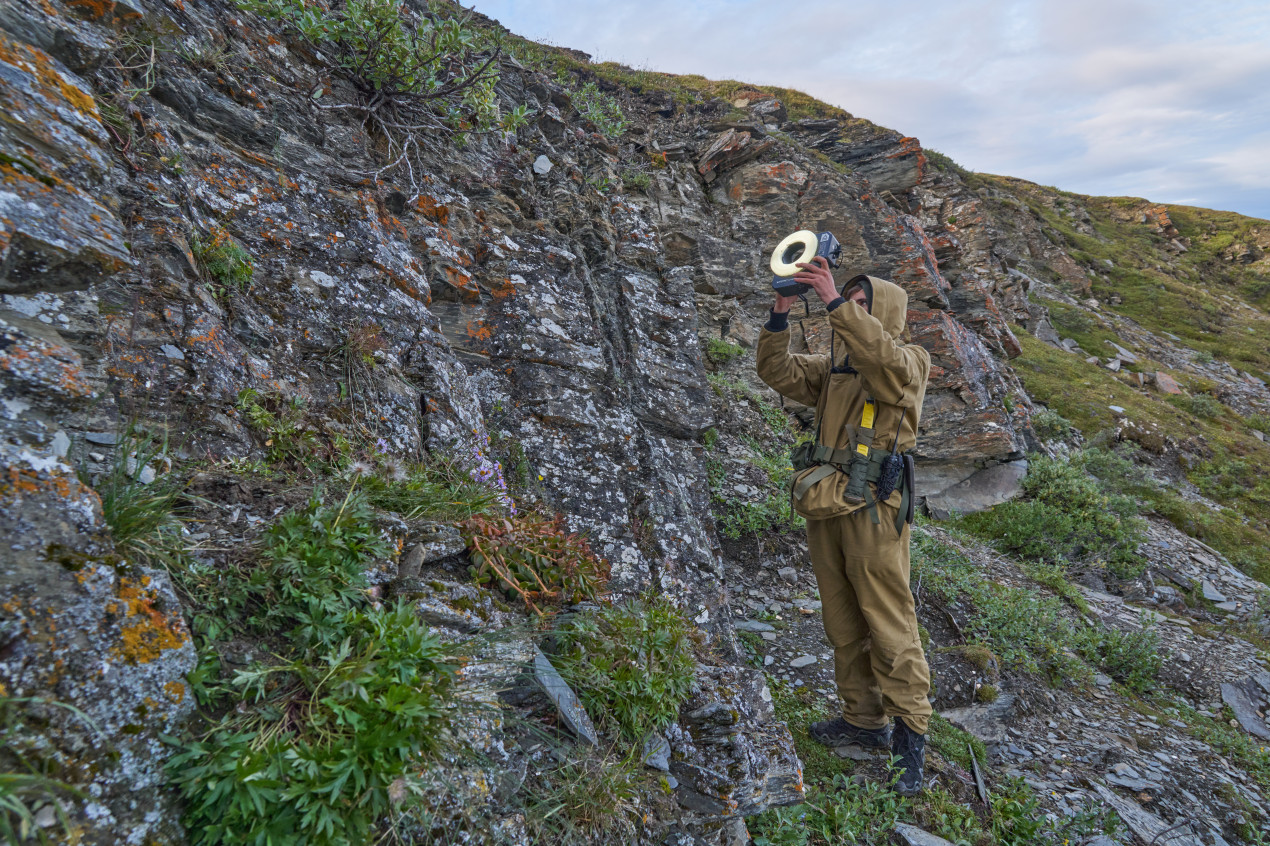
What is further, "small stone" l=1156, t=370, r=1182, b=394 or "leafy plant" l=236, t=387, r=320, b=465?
"small stone" l=1156, t=370, r=1182, b=394

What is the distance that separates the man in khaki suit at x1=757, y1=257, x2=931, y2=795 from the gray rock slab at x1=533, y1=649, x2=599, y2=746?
2282 mm

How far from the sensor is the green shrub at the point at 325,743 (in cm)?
151

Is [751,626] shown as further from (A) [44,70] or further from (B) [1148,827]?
(A) [44,70]

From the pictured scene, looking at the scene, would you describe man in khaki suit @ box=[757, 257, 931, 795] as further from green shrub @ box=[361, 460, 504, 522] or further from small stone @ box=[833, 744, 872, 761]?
green shrub @ box=[361, 460, 504, 522]

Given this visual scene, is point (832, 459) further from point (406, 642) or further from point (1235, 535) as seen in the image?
point (1235, 535)

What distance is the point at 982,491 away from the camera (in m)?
10.6

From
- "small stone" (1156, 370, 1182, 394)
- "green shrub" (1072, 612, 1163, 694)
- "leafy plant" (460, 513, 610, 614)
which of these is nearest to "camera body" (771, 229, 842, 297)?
"leafy plant" (460, 513, 610, 614)

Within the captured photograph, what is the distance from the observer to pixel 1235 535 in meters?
10.6

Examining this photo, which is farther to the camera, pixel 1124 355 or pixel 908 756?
pixel 1124 355

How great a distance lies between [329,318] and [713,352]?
6.95 meters

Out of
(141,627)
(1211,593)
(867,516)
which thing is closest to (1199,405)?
(1211,593)

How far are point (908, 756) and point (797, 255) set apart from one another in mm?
3792

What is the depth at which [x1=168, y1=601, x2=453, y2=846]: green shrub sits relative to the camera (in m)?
1.51

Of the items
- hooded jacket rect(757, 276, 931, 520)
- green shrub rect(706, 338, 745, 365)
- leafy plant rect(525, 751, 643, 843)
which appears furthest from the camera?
green shrub rect(706, 338, 745, 365)
